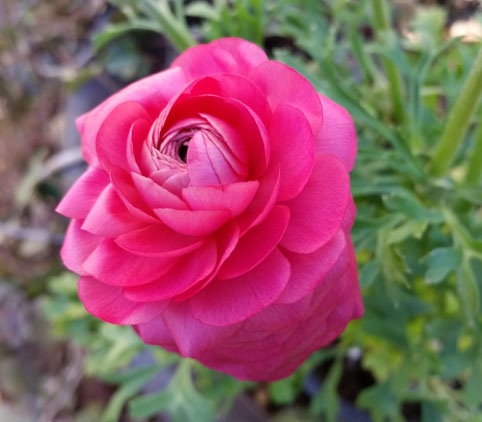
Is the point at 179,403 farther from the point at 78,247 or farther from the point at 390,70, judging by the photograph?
the point at 390,70

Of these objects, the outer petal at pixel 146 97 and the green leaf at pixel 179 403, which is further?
the green leaf at pixel 179 403

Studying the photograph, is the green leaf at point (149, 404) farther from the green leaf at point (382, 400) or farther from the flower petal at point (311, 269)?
the flower petal at point (311, 269)

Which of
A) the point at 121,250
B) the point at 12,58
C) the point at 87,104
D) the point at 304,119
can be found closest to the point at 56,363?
the point at 87,104

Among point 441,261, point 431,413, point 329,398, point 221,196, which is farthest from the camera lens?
point 329,398

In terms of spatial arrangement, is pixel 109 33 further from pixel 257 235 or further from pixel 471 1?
pixel 471 1

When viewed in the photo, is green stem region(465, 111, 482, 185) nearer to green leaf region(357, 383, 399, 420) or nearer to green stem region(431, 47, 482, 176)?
green stem region(431, 47, 482, 176)

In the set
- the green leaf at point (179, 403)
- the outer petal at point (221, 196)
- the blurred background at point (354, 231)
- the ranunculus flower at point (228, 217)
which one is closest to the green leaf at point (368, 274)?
the blurred background at point (354, 231)

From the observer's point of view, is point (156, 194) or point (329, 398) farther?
point (329, 398)

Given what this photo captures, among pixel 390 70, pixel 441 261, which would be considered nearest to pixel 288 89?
pixel 441 261
